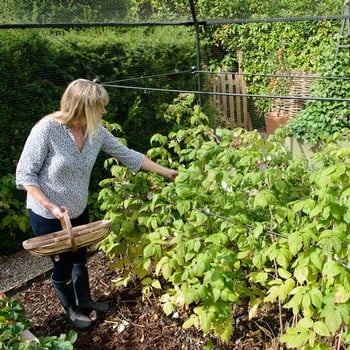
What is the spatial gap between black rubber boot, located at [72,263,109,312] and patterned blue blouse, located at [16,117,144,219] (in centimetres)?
37

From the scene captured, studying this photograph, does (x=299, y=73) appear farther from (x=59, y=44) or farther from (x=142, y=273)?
(x=142, y=273)

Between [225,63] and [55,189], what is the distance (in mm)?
6071

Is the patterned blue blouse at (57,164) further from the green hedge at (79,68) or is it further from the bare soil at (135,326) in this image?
the green hedge at (79,68)

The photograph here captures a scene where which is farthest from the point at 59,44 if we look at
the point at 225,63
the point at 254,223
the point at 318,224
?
the point at 225,63

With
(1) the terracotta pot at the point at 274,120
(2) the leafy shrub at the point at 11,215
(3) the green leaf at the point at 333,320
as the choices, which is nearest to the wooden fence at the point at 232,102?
(1) the terracotta pot at the point at 274,120

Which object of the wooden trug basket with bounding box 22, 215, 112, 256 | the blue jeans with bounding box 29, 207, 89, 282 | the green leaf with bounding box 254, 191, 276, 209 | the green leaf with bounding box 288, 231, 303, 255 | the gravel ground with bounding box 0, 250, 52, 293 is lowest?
the gravel ground with bounding box 0, 250, 52, 293

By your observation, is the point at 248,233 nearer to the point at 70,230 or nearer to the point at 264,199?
the point at 264,199

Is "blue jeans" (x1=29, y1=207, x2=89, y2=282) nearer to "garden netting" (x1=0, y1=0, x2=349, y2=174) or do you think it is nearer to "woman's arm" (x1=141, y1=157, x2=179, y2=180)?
"woman's arm" (x1=141, y1=157, x2=179, y2=180)

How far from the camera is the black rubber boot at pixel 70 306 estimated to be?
2.71 metres

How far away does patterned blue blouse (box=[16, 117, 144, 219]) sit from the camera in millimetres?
2400

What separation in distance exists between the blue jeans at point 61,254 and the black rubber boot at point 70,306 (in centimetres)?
5

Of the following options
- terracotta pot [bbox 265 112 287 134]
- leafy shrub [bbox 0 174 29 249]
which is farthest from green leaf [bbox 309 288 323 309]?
terracotta pot [bbox 265 112 287 134]

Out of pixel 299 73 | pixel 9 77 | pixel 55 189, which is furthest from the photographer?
pixel 299 73

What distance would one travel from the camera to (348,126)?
5.79 metres
